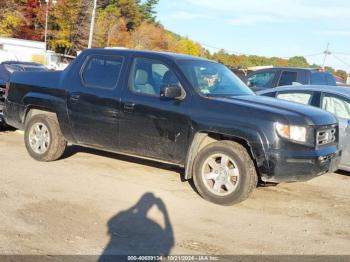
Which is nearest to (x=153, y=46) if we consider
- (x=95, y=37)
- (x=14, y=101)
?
(x=95, y=37)

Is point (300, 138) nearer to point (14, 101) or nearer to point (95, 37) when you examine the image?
point (14, 101)

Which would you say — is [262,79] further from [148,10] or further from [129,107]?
[148,10]

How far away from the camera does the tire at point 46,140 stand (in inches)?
317

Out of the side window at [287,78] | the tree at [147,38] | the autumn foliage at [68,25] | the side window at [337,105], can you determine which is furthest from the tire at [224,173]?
the tree at [147,38]

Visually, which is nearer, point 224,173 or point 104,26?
point 224,173

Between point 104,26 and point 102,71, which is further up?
point 104,26

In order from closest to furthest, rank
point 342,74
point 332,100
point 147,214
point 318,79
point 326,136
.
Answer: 1. point 147,214
2. point 326,136
3. point 332,100
4. point 318,79
5. point 342,74

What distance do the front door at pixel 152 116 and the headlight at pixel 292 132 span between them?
1.16 m

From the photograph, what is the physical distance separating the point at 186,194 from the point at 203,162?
553 millimetres

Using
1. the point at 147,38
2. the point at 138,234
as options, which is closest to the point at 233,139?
the point at 138,234

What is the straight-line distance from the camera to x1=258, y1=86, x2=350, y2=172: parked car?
8.27m

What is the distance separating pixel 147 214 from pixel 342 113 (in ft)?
14.3

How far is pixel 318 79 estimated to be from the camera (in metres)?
14.3

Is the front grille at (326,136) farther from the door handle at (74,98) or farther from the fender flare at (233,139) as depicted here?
the door handle at (74,98)
